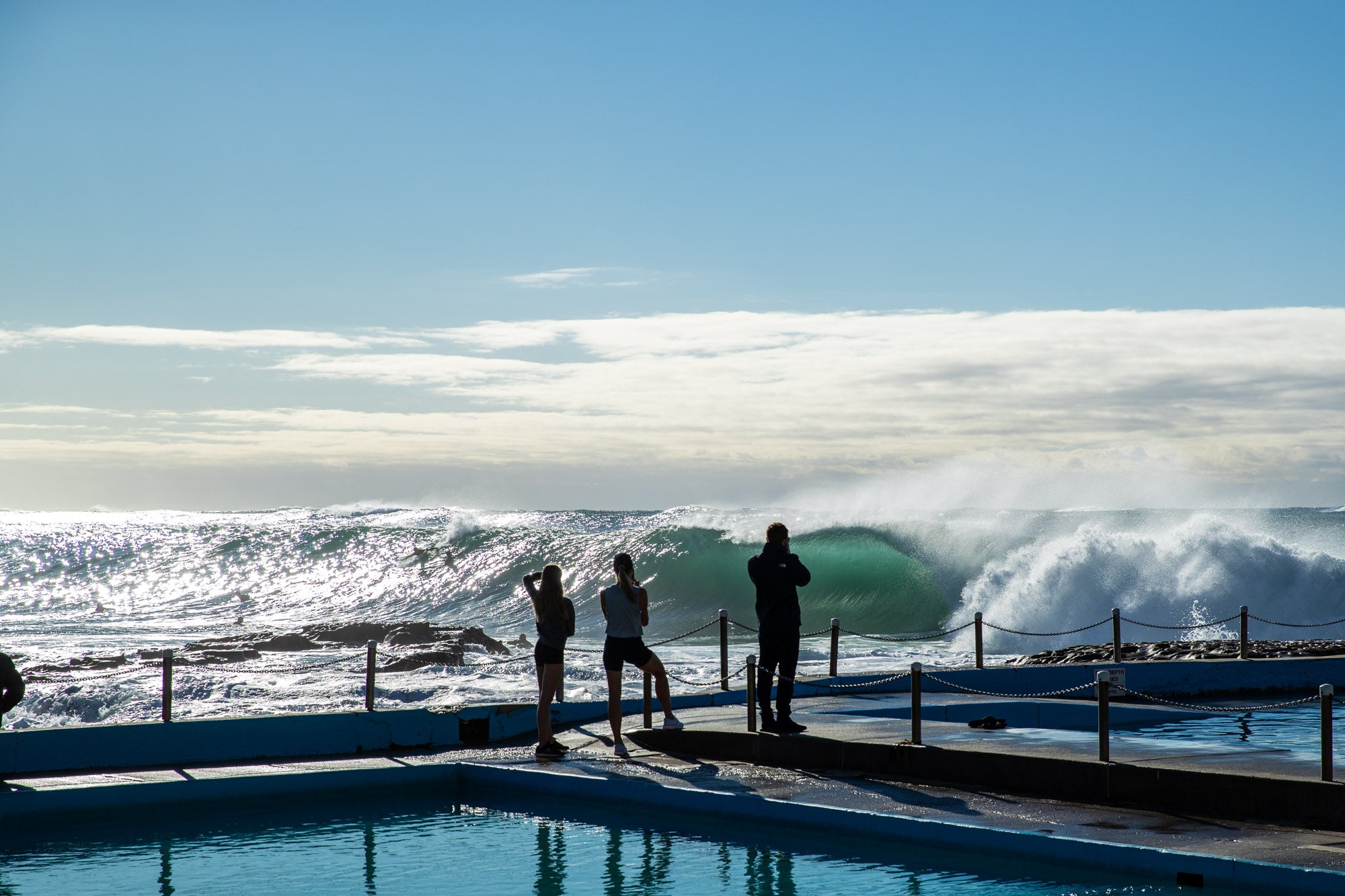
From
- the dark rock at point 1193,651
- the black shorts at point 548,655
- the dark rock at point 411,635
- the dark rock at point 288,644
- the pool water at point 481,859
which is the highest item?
the black shorts at point 548,655

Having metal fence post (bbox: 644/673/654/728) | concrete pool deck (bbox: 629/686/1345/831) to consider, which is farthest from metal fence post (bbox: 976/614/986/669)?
metal fence post (bbox: 644/673/654/728)

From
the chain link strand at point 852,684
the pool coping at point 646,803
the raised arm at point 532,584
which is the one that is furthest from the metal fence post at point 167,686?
the chain link strand at point 852,684

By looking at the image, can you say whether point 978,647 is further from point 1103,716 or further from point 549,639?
point 1103,716

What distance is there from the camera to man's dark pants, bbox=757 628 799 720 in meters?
10.1

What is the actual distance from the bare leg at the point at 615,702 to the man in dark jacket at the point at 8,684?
15.5 ft

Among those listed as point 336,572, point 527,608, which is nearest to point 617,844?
point 527,608

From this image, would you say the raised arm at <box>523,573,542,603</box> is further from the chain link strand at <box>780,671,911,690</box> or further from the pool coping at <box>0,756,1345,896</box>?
the chain link strand at <box>780,671,911,690</box>

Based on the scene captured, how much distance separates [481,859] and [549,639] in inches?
120

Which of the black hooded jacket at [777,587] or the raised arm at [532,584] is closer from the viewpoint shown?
the black hooded jacket at [777,587]

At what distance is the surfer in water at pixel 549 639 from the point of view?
10.6 meters

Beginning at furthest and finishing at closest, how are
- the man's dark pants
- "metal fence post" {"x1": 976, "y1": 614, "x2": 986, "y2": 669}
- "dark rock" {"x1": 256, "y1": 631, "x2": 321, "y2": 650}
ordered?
"dark rock" {"x1": 256, "y1": 631, "x2": 321, "y2": 650}, "metal fence post" {"x1": 976, "y1": 614, "x2": 986, "y2": 669}, the man's dark pants

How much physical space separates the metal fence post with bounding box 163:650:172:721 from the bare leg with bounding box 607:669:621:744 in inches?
147

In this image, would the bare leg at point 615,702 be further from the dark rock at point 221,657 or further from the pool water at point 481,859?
the dark rock at point 221,657

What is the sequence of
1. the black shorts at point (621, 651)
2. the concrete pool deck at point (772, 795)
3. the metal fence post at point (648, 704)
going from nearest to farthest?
1. the concrete pool deck at point (772, 795)
2. the black shorts at point (621, 651)
3. the metal fence post at point (648, 704)
